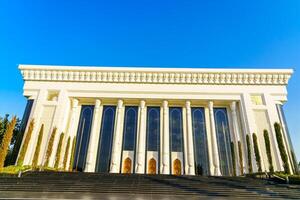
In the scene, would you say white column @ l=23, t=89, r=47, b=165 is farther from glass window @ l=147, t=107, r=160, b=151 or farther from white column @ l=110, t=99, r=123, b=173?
glass window @ l=147, t=107, r=160, b=151

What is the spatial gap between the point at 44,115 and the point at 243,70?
76.8ft

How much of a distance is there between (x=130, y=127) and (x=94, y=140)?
4245 millimetres

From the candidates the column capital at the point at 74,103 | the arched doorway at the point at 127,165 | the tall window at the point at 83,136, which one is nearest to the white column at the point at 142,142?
the arched doorway at the point at 127,165

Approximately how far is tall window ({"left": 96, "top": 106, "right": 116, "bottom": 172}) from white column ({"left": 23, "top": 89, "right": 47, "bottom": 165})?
6.71 meters

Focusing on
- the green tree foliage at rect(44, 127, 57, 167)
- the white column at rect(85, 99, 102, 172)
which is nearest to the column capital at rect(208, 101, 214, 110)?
the white column at rect(85, 99, 102, 172)

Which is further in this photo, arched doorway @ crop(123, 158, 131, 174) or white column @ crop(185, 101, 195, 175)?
arched doorway @ crop(123, 158, 131, 174)

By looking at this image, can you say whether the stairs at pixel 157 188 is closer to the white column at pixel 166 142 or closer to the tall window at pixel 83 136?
the white column at pixel 166 142

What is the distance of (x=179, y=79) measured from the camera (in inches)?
1082

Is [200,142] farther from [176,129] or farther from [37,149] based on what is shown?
[37,149]

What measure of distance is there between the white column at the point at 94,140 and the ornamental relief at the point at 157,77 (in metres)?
3.32

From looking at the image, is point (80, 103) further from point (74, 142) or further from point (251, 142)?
point (251, 142)

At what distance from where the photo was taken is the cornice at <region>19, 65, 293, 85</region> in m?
27.2

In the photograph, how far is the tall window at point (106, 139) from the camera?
24984 millimetres

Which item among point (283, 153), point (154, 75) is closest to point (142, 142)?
point (154, 75)
